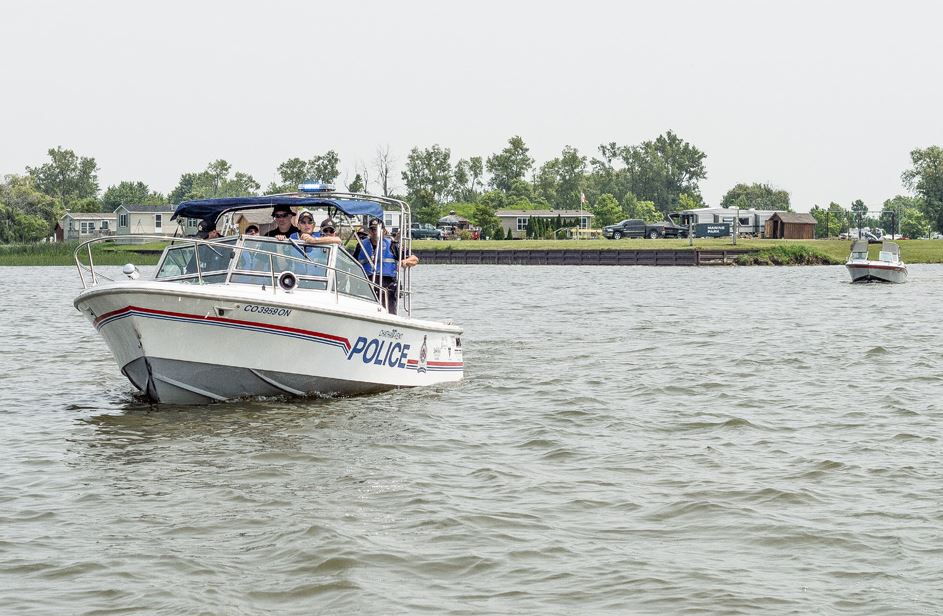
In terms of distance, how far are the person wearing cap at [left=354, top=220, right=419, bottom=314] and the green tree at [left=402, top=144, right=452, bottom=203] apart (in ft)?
550

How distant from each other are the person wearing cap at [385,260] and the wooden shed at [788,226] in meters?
119

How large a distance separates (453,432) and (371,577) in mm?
5998

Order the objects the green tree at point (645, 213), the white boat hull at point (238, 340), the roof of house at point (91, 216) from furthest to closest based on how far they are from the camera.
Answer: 1. the green tree at point (645, 213)
2. the roof of house at point (91, 216)
3. the white boat hull at point (238, 340)

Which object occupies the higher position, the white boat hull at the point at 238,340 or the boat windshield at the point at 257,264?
the boat windshield at the point at 257,264

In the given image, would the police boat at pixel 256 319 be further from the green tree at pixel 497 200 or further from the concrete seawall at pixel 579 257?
the green tree at pixel 497 200

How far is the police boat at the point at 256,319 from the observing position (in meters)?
14.3

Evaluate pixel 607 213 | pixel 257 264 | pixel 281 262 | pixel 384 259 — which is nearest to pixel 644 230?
pixel 607 213

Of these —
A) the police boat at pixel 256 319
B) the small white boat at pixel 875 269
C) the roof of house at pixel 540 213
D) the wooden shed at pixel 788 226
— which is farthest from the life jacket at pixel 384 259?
the roof of house at pixel 540 213

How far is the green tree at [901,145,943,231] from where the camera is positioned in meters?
155

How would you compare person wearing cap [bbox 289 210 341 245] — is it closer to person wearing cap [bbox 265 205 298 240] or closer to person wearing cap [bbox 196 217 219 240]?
person wearing cap [bbox 265 205 298 240]

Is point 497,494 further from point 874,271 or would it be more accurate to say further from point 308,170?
point 308,170

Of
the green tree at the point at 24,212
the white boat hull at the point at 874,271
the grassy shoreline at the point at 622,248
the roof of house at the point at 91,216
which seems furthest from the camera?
the roof of house at the point at 91,216

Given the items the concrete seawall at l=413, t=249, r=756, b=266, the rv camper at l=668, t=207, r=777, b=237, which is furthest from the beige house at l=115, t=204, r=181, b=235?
the rv camper at l=668, t=207, r=777, b=237

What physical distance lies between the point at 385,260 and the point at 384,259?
0.03 m
